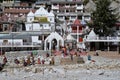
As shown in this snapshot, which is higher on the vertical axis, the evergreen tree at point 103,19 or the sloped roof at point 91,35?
the evergreen tree at point 103,19

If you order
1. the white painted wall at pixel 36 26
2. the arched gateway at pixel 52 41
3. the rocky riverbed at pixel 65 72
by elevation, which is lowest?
the rocky riverbed at pixel 65 72

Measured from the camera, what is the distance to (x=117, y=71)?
40.0 meters

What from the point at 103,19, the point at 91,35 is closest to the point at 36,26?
the point at 91,35

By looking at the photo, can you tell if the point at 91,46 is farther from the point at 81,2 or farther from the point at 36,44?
the point at 81,2

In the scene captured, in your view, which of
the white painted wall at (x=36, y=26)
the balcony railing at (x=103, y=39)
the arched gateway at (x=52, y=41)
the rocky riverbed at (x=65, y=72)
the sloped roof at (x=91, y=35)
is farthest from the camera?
the white painted wall at (x=36, y=26)

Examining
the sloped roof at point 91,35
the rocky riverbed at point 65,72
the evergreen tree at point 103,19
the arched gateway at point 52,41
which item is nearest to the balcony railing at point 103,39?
the sloped roof at point 91,35

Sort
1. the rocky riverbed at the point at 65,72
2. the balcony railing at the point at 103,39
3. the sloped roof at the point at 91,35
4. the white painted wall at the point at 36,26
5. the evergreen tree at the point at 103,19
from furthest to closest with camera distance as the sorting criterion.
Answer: the white painted wall at the point at 36,26 < the evergreen tree at the point at 103,19 < the sloped roof at the point at 91,35 < the balcony railing at the point at 103,39 < the rocky riverbed at the point at 65,72

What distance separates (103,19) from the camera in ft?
219

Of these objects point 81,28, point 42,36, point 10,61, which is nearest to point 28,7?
point 81,28

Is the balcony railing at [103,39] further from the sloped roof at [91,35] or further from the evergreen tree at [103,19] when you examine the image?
the evergreen tree at [103,19]

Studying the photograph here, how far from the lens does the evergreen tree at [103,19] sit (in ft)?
219

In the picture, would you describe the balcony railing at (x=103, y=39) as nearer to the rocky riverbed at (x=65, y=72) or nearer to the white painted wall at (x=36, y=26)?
the white painted wall at (x=36, y=26)

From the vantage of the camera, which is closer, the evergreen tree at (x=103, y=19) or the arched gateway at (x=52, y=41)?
the arched gateway at (x=52, y=41)

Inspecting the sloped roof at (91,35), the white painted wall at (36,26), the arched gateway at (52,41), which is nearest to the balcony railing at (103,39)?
the sloped roof at (91,35)
